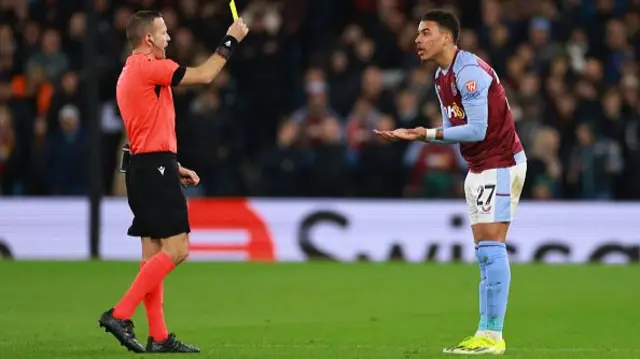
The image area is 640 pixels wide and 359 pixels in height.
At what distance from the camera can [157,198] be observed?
9.45 m

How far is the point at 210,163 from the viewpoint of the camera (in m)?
19.9

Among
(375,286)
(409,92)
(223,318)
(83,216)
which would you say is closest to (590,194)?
(409,92)

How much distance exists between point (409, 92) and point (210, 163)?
9.59ft

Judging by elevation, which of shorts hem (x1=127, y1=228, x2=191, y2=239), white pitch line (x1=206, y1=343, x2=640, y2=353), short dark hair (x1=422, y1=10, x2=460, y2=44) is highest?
short dark hair (x1=422, y1=10, x2=460, y2=44)

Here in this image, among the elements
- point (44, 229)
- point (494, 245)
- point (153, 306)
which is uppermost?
point (494, 245)

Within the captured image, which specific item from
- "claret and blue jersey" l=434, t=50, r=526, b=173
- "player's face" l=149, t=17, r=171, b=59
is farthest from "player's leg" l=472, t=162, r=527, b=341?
"player's face" l=149, t=17, r=171, b=59

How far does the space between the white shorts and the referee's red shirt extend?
207 centimetres

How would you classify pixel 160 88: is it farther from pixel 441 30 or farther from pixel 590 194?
pixel 590 194

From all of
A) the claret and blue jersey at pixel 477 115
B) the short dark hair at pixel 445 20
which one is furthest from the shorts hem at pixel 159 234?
the short dark hair at pixel 445 20

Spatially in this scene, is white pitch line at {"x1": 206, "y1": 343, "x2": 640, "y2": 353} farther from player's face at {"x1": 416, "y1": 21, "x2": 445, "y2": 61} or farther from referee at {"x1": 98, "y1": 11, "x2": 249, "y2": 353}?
player's face at {"x1": 416, "y1": 21, "x2": 445, "y2": 61}

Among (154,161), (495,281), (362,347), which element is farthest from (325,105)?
(154,161)

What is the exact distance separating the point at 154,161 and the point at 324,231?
1028 cm

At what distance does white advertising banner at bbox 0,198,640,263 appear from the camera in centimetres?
1958

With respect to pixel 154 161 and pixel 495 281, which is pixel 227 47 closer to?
pixel 154 161
